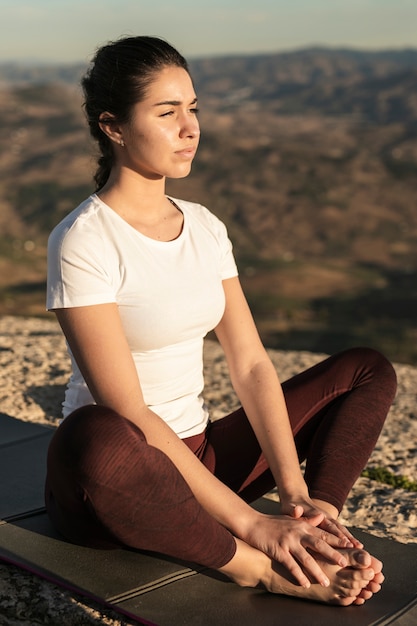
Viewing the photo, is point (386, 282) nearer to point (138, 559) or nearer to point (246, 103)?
point (138, 559)

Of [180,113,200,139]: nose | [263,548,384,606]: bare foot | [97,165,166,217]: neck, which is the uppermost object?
[180,113,200,139]: nose

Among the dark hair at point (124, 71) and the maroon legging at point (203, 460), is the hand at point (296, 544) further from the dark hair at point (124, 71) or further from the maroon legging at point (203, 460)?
the dark hair at point (124, 71)

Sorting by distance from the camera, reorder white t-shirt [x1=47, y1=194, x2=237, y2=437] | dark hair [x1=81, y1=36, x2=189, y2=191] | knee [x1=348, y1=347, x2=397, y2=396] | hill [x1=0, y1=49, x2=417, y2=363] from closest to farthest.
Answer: white t-shirt [x1=47, y1=194, x2=237, y2=437] < dark hair [x1=81, y1=36, x2=189, y2=191] < knee [x1=348, y1=347, x2=397, y2=396] < hill [x1=0, y1=49, x2=417, y2=363]

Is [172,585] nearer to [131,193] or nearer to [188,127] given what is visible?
[131,193]

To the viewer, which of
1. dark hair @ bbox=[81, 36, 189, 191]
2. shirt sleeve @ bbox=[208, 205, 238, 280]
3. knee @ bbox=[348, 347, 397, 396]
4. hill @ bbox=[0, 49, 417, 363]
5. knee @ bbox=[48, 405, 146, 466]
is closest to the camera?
knee @ bbox=[48, 405, 146, 466]

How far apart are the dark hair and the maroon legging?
0.96m

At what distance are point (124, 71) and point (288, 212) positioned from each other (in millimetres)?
60323

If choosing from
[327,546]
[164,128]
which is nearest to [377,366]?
[327,546]

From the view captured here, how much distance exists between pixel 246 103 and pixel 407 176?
410 feet

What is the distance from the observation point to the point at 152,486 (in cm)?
225

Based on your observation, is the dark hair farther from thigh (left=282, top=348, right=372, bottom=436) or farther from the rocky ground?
the rocky ground

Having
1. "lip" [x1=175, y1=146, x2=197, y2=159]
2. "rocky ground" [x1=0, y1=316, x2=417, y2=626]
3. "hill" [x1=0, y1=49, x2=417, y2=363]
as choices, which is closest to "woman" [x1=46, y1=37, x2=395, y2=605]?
"lip" [x1=175, y1=146, x2=197, y2=159]

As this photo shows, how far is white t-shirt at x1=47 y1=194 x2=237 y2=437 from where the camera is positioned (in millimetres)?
2434

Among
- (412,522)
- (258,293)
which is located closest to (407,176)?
(258,293)
